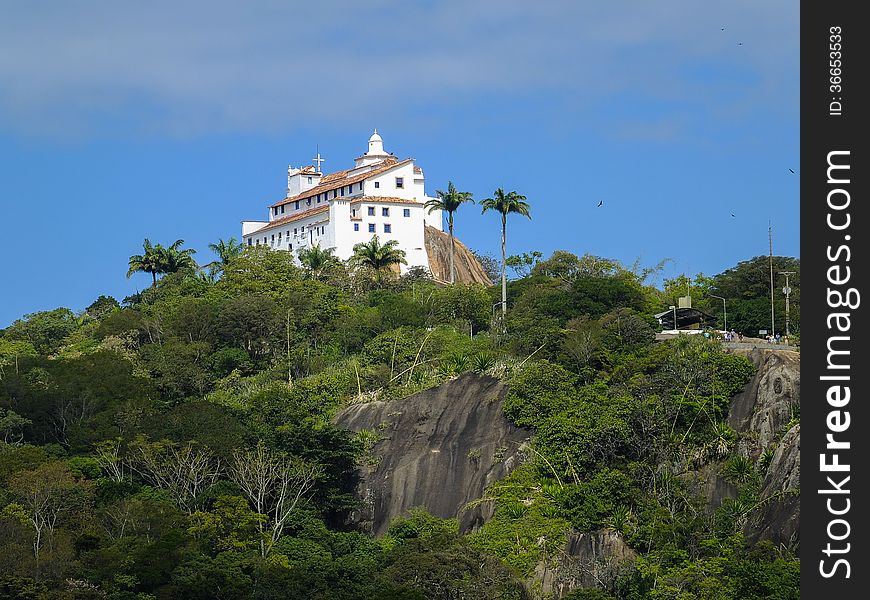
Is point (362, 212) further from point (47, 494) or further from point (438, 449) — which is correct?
point (47, 494)

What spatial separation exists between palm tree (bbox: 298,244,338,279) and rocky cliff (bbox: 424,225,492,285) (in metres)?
6.80

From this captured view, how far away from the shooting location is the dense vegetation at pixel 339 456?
46.2m

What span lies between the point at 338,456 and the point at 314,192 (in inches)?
1656

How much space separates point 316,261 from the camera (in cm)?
8381

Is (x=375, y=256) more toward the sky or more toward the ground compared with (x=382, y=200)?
more toward the ground

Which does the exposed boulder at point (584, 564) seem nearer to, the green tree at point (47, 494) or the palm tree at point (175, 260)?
the green tree at point (47, 494)

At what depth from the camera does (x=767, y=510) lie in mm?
47594

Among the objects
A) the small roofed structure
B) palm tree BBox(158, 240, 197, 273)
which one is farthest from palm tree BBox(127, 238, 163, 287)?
the small roofed structure

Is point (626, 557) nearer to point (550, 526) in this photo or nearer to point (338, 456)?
point (550, 526)

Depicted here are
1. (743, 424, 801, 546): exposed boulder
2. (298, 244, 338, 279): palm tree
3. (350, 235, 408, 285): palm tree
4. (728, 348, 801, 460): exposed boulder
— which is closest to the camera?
(743, 424, 801, 546): exposed boulder

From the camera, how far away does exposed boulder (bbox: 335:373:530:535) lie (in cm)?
5497

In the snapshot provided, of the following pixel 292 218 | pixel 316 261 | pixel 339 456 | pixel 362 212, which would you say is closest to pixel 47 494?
pixel 339 456

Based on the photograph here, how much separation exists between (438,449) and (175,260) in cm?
3529
